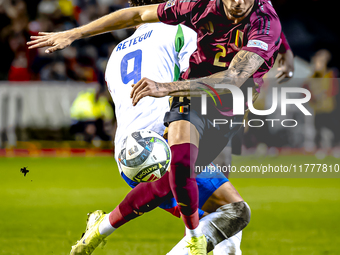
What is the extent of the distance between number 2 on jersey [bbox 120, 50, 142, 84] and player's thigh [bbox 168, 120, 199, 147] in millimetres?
702

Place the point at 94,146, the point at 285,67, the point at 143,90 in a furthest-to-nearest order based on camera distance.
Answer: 1. the point at 94,146
2. the point at 285,67
3. the point at 143,90

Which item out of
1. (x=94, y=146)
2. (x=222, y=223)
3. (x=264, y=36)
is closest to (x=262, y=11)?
(x=264, y=36)

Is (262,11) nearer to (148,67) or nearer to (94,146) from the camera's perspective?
(148,67)

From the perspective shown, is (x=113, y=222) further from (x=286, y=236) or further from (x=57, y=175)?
(x=57, y=175)

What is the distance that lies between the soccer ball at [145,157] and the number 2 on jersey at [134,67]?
0.72 m

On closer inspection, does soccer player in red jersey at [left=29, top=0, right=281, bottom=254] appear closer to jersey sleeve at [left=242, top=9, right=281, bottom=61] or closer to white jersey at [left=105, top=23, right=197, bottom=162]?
jersey sleeve at [left=242, top=9, right=281, bottom=61]

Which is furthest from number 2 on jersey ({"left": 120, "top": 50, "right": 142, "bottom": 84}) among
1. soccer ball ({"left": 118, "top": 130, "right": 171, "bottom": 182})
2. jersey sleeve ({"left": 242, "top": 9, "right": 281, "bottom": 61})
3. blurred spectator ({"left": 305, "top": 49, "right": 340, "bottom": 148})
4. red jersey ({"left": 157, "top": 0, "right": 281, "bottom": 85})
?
blurred spectator ({"left": 305, "top": 49, "right": 340, "bottom": 148})

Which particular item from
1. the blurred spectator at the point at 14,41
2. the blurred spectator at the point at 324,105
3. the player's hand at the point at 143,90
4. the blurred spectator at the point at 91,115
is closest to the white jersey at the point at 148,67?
the player's hand at the point at 143,90

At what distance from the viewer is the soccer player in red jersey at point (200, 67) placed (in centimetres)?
292

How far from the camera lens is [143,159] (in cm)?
300

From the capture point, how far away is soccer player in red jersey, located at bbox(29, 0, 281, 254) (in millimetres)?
2918

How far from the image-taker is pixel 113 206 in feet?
19.3

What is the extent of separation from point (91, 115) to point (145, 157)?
24.3 ft

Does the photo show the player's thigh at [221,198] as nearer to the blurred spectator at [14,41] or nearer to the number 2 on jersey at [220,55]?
→ the number 2 on jersey at [220,55]
